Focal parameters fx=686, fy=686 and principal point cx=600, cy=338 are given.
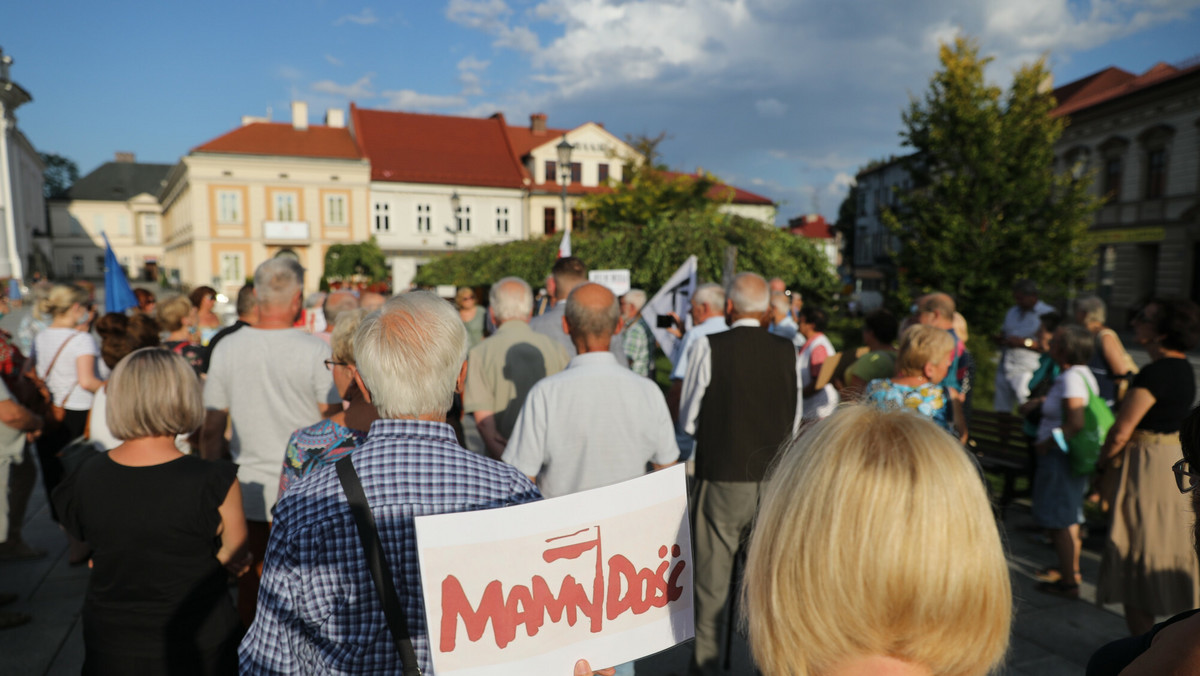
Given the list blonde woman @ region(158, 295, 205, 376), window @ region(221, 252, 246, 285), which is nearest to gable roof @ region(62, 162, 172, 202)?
window @ region(221, 252, 246, 285)

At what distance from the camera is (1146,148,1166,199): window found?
89.8 ft

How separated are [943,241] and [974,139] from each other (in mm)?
2627

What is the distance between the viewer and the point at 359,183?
4291cm

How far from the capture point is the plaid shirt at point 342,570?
62.1 inches

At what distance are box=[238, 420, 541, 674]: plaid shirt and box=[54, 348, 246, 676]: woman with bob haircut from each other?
2.83 feet

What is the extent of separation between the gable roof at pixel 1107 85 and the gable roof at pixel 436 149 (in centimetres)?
3060

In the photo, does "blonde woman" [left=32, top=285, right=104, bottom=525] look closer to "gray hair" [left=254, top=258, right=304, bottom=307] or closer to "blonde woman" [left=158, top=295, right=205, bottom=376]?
"blonde woman" [left=158, top=295, right=205, bottom=376]

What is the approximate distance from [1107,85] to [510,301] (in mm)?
42212

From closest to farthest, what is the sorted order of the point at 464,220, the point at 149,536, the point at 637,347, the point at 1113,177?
the point at 149,536, the point at 637,347, the point at 1113,177, the point at 464,220

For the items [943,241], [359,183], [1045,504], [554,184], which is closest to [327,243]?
[359,183]

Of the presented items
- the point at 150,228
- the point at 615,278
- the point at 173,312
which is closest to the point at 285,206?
the point at 150,228

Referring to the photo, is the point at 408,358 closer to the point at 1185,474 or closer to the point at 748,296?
the point at 1185,474

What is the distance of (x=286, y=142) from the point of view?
4297 cm

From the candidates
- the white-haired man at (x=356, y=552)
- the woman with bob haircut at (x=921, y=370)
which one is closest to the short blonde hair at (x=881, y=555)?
the white-haired man at (x=356, y=552)
